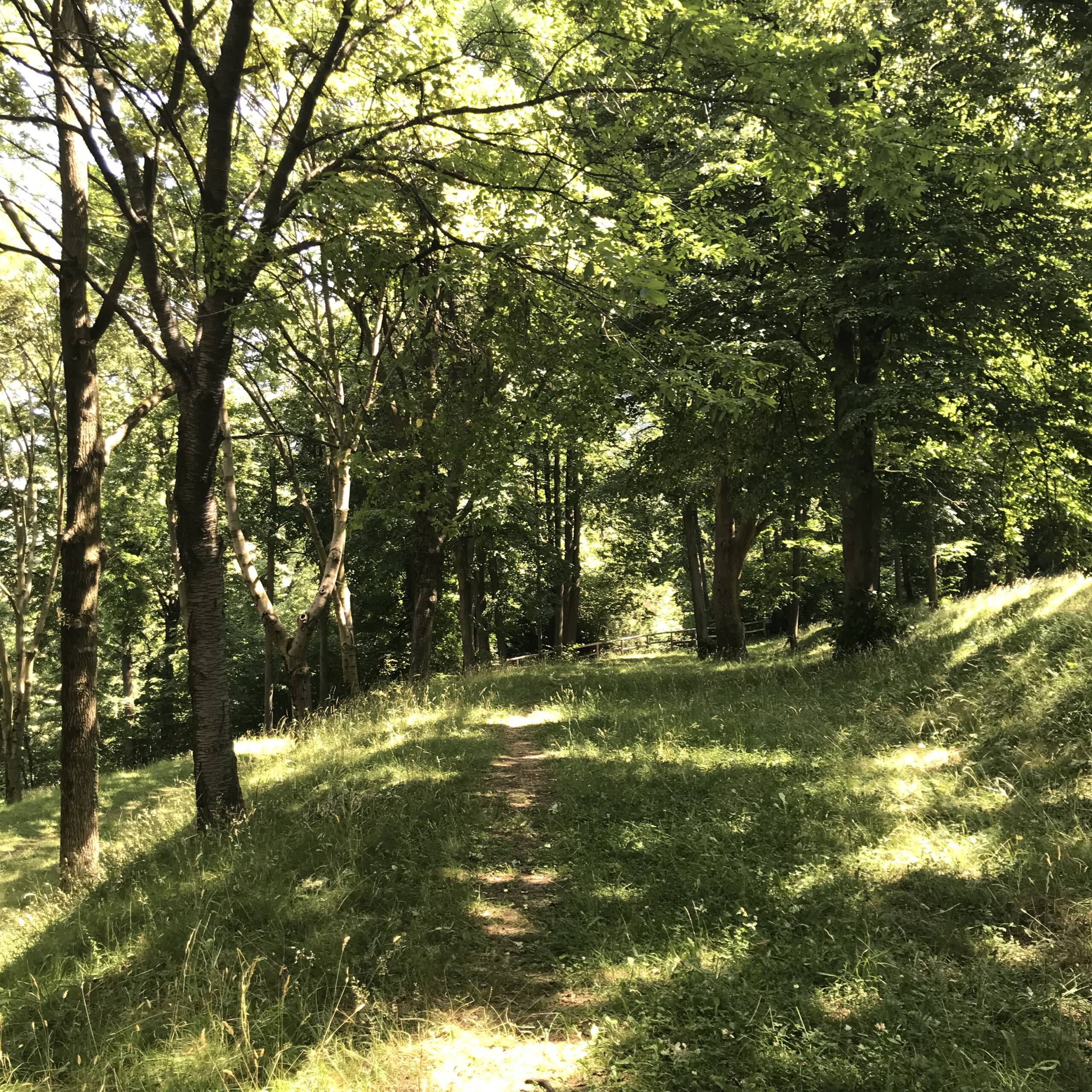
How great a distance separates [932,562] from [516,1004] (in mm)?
20533

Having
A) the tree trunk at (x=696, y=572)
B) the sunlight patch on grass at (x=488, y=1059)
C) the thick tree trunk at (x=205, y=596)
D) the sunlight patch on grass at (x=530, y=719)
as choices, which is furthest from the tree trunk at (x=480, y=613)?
the sunlight patch on grass at (x=488, y=1059)

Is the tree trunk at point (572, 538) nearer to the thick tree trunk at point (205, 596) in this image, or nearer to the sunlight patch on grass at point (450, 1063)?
the thick tree trunk at point (205, 596)

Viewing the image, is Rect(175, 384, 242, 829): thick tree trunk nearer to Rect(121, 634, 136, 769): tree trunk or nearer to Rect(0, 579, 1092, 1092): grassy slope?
Rect(0, 579, 1092, 1092): grassy slope

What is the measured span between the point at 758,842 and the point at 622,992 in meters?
1.98

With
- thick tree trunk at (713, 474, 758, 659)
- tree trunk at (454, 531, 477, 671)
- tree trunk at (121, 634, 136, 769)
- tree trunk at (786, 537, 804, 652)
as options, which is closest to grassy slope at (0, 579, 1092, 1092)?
thick tree trunk at (713, 474, 758, 659)

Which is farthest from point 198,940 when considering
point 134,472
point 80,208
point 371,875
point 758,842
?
point 134,472

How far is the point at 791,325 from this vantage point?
1116 cm

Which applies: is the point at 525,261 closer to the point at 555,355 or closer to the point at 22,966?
the point at 555,355

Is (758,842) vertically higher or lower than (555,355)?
lower

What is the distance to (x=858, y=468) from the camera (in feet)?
34.6

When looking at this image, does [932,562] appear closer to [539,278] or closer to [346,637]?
[346,637]

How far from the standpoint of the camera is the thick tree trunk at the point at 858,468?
9547 mm

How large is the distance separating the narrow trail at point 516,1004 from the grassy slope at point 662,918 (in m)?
0.04

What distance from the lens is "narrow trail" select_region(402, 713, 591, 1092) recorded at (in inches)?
121
